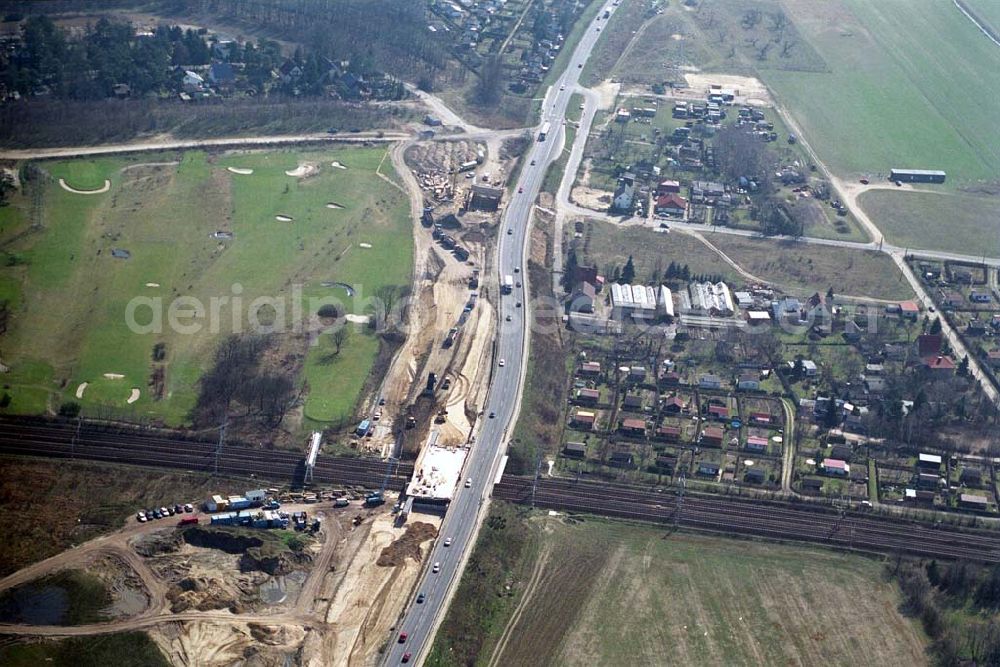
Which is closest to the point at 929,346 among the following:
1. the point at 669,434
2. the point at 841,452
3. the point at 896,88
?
the point at 841,452

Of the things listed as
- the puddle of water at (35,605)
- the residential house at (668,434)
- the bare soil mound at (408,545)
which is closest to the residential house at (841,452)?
the residential house at (668,434)

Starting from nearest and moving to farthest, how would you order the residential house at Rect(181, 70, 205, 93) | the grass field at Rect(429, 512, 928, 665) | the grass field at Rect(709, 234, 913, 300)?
the grass field at Rect(429, 512, 928, 665) → the grass field at Rect(709, 234, 913, 300) → the residential house at Rect(181, 70, 205, 93)

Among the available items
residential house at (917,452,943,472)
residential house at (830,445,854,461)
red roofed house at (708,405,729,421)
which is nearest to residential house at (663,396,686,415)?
red roofed house at (708,405,729,421)

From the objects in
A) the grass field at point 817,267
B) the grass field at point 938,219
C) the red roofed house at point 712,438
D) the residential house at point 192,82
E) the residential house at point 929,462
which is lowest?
the red roofed house at point 712,438

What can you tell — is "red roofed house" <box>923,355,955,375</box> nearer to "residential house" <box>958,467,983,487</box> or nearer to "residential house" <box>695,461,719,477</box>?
"residential house" <box>958,467,983,487</box>

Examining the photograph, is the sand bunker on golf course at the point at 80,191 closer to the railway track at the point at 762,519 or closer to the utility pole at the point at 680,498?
the railway track at the point at 762,519

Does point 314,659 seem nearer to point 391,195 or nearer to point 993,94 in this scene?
point 391,195

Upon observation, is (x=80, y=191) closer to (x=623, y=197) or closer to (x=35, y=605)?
(x=623, y=197)
